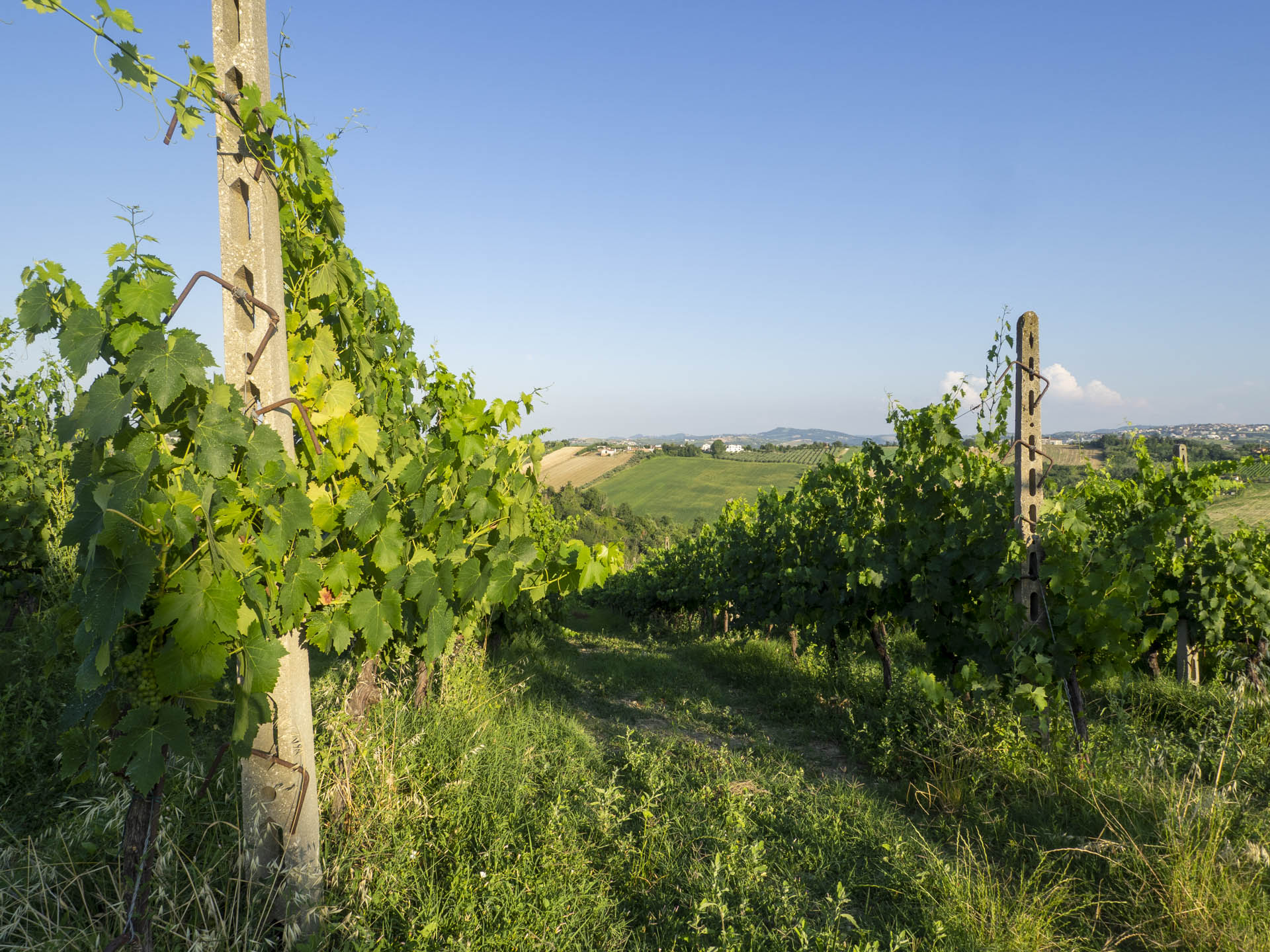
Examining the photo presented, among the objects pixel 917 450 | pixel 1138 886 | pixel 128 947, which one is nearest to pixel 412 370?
pixel 128 947

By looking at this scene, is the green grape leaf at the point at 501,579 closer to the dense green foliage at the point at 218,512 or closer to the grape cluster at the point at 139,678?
the dense green foliage at the point at 218,512

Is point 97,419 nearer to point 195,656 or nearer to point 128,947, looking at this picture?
point 195,656

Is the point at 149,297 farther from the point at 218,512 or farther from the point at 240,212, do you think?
the point at 218,512

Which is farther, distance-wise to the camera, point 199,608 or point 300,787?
point 300,787

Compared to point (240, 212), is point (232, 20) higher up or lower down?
higher up

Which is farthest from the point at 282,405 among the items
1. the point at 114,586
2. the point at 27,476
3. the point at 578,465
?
the point at 578,465

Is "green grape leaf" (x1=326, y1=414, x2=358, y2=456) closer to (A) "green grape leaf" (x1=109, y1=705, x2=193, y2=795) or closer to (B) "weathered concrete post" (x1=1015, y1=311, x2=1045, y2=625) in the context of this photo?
(A) "green grape leaf" (x1=109, y1=705, x2=193, y2=795)

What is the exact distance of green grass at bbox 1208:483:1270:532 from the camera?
1758 centimetres

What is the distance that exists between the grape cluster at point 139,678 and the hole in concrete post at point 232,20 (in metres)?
1.80

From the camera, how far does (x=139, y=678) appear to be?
1720 millimetres

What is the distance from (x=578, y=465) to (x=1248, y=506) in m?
53.8

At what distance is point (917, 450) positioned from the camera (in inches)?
220

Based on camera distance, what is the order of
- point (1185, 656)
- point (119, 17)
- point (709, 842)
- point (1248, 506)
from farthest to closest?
point (1248, 506) < point (1185, 656) < point (709, 842) < point (119, 17)

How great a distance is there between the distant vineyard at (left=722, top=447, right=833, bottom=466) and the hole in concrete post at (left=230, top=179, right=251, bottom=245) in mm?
59084
